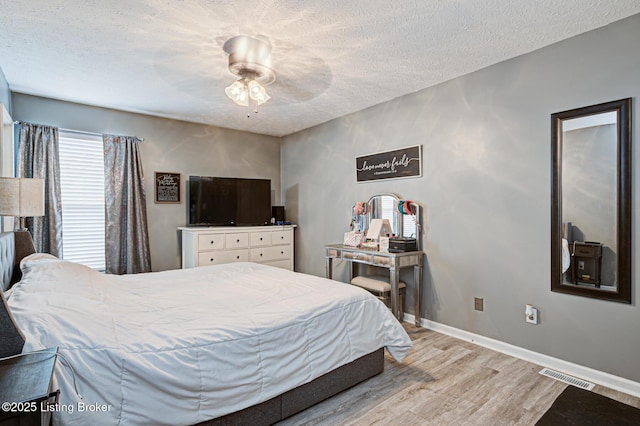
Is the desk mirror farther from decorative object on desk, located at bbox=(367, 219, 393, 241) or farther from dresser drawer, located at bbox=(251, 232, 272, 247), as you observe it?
dresser drawer, located at bbox=(251, 232, 272, 247)

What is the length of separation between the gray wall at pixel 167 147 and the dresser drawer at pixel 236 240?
71cm

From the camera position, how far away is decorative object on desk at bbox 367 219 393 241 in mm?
3781

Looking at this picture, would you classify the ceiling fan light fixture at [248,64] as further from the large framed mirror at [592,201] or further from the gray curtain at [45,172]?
the gray curtain at [45,172]

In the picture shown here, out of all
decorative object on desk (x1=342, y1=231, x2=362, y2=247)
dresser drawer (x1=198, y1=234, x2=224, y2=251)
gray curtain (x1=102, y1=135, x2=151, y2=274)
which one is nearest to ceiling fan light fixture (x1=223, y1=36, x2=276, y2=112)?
decorative object on desk (x1=342, y1=231, x2=362, y2=247)

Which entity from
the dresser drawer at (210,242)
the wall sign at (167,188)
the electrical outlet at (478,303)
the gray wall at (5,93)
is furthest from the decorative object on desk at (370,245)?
the gray wall at (5,93)

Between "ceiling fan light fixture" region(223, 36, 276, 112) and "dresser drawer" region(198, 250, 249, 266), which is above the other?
"ceiling fan light fixture" region(223, 36, 276, 112)

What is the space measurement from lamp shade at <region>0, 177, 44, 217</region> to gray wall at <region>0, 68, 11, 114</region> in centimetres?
129

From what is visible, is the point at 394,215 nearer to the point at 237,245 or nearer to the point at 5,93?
the point at 237,245

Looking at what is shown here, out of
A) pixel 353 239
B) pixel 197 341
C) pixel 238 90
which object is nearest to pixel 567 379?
pixel 353 239

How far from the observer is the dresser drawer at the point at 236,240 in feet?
14.8

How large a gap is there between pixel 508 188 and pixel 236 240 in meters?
3.35

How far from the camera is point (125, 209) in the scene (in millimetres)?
4137

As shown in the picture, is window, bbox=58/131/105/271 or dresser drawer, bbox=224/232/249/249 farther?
dresser drawer, bbox=224/232/249/249

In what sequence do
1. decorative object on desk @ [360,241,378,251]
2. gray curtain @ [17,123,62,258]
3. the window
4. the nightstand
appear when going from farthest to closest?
1. the window
2. decorative object on desk @ [360,241,378,251]
3. gray curtain @ [17,123,62,258]
4. the nightstand
